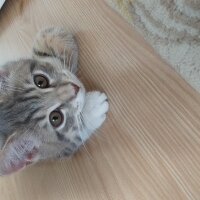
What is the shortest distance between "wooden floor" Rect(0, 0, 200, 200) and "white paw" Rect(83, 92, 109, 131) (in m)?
0.02

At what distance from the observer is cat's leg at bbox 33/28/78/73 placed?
0.98 m

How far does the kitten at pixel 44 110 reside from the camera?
0.88 meters

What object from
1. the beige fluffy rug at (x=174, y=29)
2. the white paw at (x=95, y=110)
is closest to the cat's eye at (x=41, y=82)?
the white paw at (x=95, y=110)

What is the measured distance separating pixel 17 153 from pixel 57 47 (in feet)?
1.12

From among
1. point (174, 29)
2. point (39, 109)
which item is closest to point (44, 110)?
point (39, 109)

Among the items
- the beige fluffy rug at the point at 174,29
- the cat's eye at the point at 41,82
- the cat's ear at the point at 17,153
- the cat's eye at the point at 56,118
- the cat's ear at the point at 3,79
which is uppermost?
the beige fluffy rug at the point at 174,29

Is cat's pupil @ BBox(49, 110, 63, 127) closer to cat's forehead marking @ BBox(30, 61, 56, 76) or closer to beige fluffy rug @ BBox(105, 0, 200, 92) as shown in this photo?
cat's forehead marking @ BBox(30, 61, 56, 76)

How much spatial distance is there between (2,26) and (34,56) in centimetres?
34

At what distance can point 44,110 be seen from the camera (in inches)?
35.4

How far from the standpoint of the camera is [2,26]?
1.31 meters

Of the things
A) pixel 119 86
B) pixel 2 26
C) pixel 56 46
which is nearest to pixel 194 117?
pixel 119 86

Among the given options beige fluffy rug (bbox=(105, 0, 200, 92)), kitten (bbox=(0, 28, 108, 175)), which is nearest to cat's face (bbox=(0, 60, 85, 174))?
kitten (bbox=(0, 28, 108, 175))

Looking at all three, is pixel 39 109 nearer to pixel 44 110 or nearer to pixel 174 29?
pixel 44 110

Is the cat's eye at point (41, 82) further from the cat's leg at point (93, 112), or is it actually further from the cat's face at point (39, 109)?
the cat's leg at point (93, 112)
